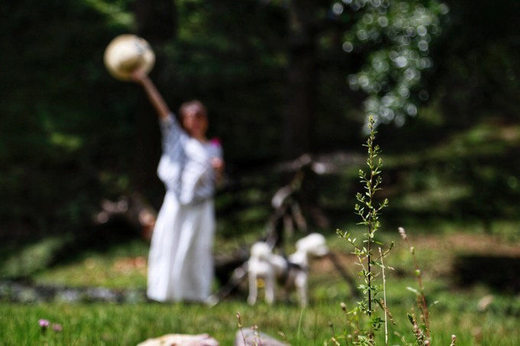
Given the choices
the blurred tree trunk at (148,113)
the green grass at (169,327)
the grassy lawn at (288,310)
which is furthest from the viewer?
the blurred tree trunk at (148,113)

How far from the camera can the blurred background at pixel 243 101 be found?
10.3 metres

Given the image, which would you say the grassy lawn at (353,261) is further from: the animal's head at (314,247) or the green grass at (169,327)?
the animal's head at (314,247)

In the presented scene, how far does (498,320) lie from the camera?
659 cm

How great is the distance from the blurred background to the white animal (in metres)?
3.13

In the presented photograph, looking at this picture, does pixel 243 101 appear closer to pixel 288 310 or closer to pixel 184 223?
pixel 184 223

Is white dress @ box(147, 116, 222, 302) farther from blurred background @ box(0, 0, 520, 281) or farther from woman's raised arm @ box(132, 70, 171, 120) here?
blurred background @ box(0, 0, 520, 281)

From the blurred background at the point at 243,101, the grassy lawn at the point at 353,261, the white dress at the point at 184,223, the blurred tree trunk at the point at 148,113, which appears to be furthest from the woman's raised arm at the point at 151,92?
the blurred tree trunk at the point at 148,113

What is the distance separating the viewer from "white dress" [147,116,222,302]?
763cm

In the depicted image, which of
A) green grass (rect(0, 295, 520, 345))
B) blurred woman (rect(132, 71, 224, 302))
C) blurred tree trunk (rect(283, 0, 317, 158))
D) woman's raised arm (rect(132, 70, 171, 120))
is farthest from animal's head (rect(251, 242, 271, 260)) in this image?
blurred tree trunk (rect(283, 0, 317, 158))

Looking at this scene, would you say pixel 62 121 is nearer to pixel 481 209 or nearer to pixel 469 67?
pixel 469 67

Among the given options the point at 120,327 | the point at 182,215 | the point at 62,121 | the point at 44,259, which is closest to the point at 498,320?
the point at 182,215

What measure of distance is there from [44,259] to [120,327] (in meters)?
9.80

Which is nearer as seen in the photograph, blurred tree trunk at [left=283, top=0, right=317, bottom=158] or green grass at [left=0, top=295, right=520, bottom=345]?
green grass at [left=0, top=295, right=520, bottom=345]

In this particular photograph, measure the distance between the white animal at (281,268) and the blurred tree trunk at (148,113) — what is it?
24.3 feet
